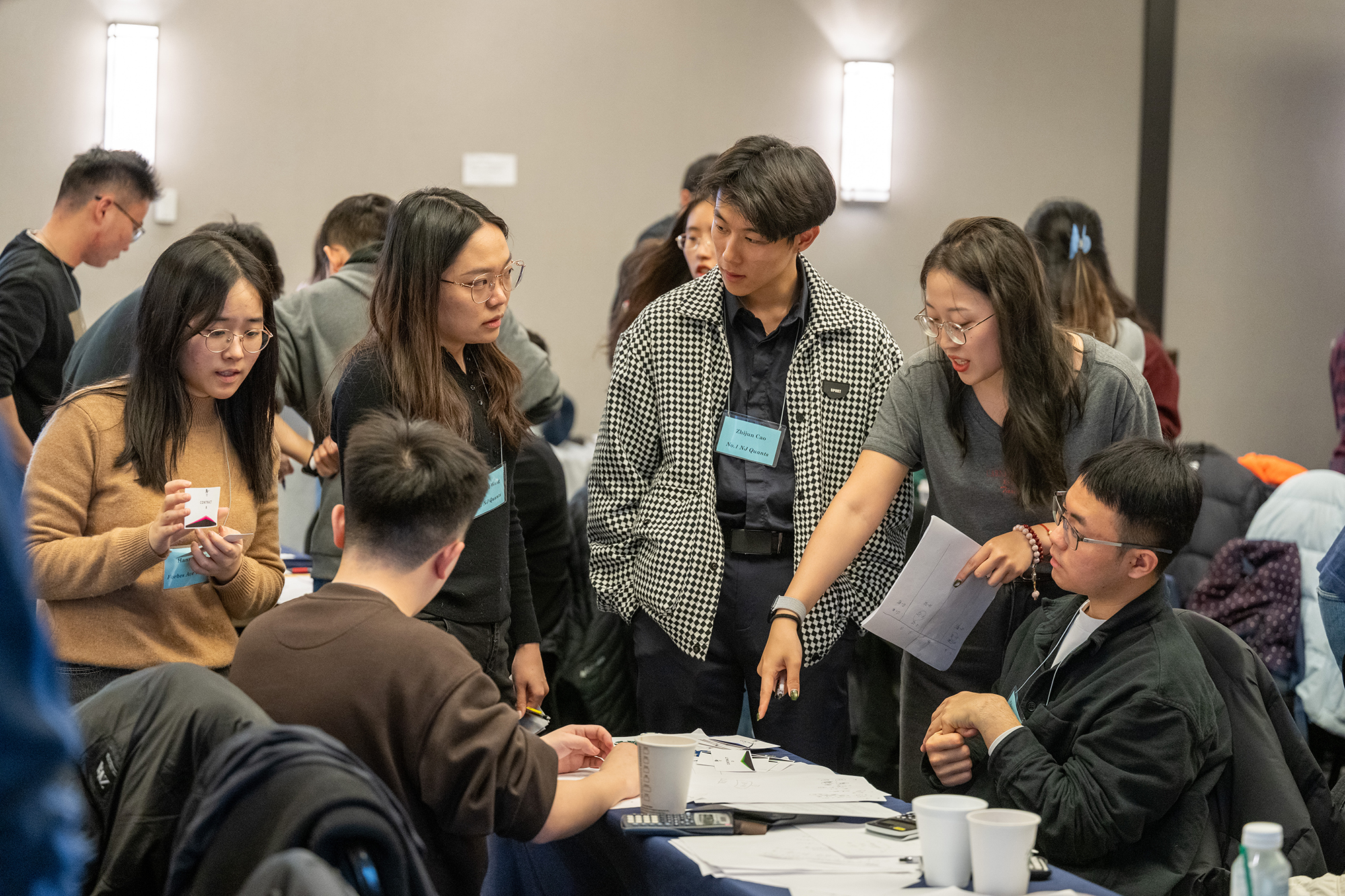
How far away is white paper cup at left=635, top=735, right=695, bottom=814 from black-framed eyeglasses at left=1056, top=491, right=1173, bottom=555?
2.10 feet

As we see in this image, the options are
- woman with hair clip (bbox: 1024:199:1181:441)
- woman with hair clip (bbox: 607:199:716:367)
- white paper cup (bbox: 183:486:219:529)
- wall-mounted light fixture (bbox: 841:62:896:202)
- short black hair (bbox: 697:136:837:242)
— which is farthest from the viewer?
wall-mounted light fixture (bbox: 841:62:896:202)

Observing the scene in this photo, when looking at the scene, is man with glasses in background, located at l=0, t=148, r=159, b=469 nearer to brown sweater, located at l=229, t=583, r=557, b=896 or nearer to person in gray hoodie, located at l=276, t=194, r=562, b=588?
person in gray hoodie, located at l=276, t=194, r=562, b=588

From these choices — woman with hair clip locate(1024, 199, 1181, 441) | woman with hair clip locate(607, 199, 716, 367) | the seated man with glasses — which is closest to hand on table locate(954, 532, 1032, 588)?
the seated man with glasses

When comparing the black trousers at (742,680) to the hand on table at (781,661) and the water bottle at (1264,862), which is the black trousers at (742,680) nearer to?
the hand on table at (781,661)

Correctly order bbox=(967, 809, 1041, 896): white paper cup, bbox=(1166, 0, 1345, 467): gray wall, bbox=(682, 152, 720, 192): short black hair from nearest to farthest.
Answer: bbox=(967, 809, 1041, 896): white paper cup
bbox=(682, 152, 720, 192): short black hair
bbox=(1166, 0, 1345, 467): gray wall

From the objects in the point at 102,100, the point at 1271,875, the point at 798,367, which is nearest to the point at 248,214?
the point at 102,100

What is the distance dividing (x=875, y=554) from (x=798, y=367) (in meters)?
0.38

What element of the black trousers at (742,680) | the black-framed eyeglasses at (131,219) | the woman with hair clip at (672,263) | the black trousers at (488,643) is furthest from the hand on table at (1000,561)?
the black-framed eyeglasses at (131,219)

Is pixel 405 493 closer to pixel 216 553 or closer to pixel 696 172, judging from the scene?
pixel 216 553

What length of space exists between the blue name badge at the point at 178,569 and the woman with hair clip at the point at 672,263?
4.01 ft

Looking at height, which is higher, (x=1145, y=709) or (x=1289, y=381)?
(x=1289, y=381)

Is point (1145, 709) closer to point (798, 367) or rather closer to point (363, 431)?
point (798, 367)

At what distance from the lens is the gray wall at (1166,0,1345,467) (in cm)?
610

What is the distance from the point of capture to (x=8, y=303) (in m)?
3.12
